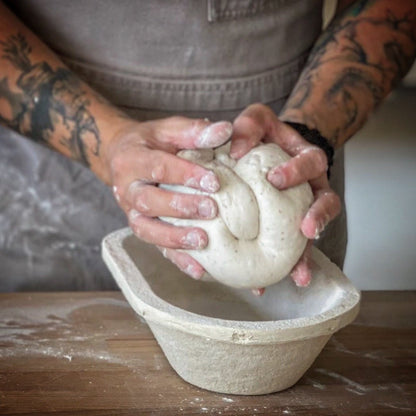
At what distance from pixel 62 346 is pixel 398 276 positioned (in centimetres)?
244

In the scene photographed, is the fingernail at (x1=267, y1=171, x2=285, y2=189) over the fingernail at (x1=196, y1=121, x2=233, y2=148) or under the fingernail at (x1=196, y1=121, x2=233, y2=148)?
under

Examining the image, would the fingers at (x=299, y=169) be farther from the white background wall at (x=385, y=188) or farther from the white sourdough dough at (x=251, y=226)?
the white background wall at (x=385, y=188)

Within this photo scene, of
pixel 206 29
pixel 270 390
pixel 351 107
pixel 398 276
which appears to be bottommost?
pixel 398 276

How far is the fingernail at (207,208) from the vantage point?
110cm

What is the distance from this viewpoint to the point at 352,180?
3.67m

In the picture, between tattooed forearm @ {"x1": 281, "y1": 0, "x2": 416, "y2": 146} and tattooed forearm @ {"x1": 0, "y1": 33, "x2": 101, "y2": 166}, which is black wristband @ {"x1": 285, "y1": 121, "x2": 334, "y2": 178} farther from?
tattooed forearm @ {"x1": 0, "y1": 33, "x2": 101, "y2": 166}

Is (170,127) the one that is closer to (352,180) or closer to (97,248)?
(97,248)

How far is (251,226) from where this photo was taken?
3.74 ft

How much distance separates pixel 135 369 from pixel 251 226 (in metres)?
0.28

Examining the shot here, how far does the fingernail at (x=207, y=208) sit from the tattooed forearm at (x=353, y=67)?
386 mm

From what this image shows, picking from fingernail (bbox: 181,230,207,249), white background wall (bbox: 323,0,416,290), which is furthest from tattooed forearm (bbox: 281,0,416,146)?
white background wall (bbox: 323,0,416,290)

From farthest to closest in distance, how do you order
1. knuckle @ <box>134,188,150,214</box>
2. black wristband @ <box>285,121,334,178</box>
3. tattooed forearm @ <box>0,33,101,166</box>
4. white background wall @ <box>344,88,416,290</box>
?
white background wall @ <box>344,88,416,290</box>, tattooed forearm @ <box>0,33,101,166</box>, black wristband @ <box>285,121,334,178</box>, knuckle @ <box>134,188,150,214</box>

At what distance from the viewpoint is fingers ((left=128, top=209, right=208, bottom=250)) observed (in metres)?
1.11

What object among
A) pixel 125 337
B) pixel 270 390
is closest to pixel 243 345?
pixel 270 390
